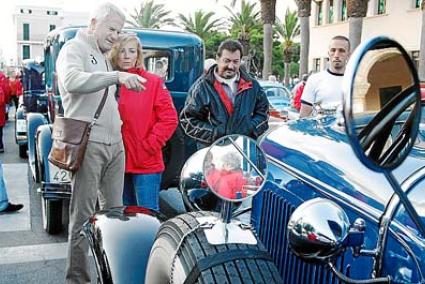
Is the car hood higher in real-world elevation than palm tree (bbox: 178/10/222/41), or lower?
lower

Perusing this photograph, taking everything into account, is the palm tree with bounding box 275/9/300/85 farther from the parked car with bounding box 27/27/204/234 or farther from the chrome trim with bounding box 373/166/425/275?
the chrome trim with bounding box 373/166/425/275

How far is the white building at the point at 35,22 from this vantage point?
2726 inches

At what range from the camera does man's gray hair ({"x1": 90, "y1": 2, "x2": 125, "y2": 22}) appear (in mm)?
3082

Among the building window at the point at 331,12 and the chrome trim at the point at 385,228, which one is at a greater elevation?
the building window at the point at 331,12

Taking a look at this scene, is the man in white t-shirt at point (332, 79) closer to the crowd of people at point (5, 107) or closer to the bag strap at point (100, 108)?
the bag strap at point (100, 108)

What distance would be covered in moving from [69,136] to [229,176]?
1.47 metres

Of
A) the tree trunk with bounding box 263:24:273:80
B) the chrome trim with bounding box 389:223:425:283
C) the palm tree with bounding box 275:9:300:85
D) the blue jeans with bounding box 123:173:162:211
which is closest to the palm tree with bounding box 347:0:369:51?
the tree trunk with bounding box 263:24:273:80

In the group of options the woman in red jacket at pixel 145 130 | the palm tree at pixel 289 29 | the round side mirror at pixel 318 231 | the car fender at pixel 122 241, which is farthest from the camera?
the palm tree at pixel 289 29

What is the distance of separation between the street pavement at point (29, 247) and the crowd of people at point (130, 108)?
0.82 m

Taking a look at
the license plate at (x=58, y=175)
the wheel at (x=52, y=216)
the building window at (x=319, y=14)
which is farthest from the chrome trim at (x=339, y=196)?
the building window at (x=319, y=14)

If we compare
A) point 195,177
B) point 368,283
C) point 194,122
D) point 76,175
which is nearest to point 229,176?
point 195,177

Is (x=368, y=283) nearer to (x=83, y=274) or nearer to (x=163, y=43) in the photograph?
(x=83, y=274)

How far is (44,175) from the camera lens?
5.04 meters

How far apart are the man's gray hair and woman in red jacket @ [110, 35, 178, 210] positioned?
2.79 feet
